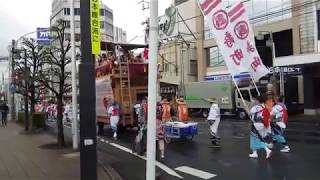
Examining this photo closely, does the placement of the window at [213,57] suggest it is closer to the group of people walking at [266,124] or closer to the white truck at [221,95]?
the white truck at [221,95]

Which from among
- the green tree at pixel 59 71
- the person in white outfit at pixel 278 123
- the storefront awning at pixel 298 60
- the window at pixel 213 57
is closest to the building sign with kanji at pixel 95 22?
the person in white outfit at pixel 278 123

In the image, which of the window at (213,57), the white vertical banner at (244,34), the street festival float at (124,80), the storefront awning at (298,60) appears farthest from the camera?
the window at (213,57)

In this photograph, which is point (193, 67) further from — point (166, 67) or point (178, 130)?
point (178, 130)

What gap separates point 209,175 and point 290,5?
28.1 metres

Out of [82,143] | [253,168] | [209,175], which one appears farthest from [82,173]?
[253,168]

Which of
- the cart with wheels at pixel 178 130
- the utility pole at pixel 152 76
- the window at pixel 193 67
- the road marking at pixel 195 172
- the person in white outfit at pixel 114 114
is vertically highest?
the window at pixel 193 67

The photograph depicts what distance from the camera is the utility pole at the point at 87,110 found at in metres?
7.79

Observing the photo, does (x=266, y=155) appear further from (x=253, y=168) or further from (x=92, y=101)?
(x=92, y=101)

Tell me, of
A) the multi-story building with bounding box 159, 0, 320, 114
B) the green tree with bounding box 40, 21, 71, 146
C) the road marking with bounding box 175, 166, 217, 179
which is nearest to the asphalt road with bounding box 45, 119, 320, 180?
the road marking with bounding box 175, 166, 217, 179

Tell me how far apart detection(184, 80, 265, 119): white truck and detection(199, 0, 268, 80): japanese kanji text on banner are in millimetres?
18230

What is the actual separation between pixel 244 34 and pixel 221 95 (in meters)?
23.6

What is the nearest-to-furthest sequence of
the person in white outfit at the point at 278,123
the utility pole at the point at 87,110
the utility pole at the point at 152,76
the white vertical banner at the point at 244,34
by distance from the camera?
the utility pole at the point at 152,76 → the utility pole at the point at 87,110 → the white vertical banner at the point at 244,34 → the person in white outfit at the point at 278,123

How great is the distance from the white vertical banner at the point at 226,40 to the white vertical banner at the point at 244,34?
13 centimetres

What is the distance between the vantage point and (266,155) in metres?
14.0
